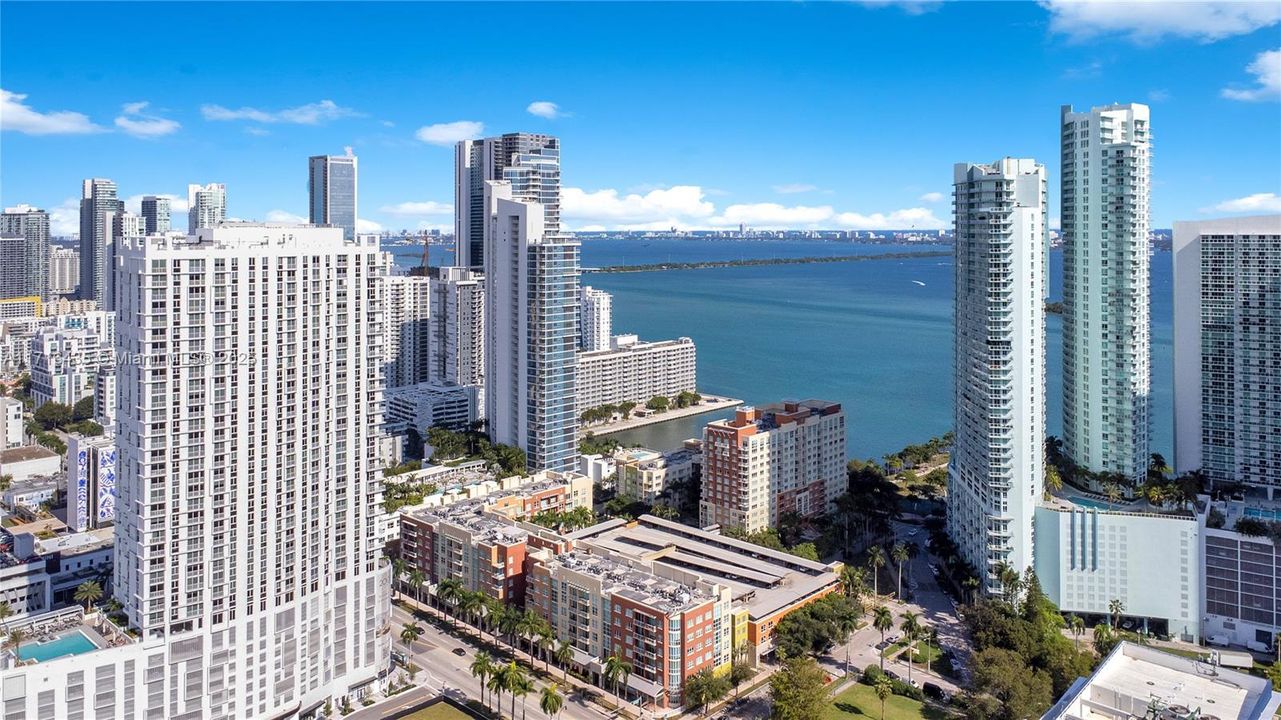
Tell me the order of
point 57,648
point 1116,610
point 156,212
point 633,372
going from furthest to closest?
point 156,212, point 633,372, point 1116,610, point 57,648

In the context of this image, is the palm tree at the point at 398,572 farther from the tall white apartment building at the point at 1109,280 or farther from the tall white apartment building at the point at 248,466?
the tall white apartment building at the point at 1109,280

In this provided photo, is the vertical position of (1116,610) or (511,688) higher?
(1116,610)

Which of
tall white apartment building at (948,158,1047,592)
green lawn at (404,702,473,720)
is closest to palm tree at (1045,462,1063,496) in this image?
tall white apartment building at (948,158,1047,592)

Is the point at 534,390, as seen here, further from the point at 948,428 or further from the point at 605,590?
the point at 948,428

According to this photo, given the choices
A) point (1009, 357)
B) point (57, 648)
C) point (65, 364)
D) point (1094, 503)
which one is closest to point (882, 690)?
point (1009, 357)

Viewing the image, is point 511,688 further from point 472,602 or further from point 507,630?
point 472,602

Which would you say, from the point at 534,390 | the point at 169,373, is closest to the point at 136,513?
the point at 169,373

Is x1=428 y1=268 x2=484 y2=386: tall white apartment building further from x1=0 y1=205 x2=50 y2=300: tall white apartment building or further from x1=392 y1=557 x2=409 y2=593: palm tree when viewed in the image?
x1=0 y1=205 x2=50 y2=300: tall white apartment building

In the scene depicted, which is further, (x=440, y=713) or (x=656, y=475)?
(x=656, y=475)
